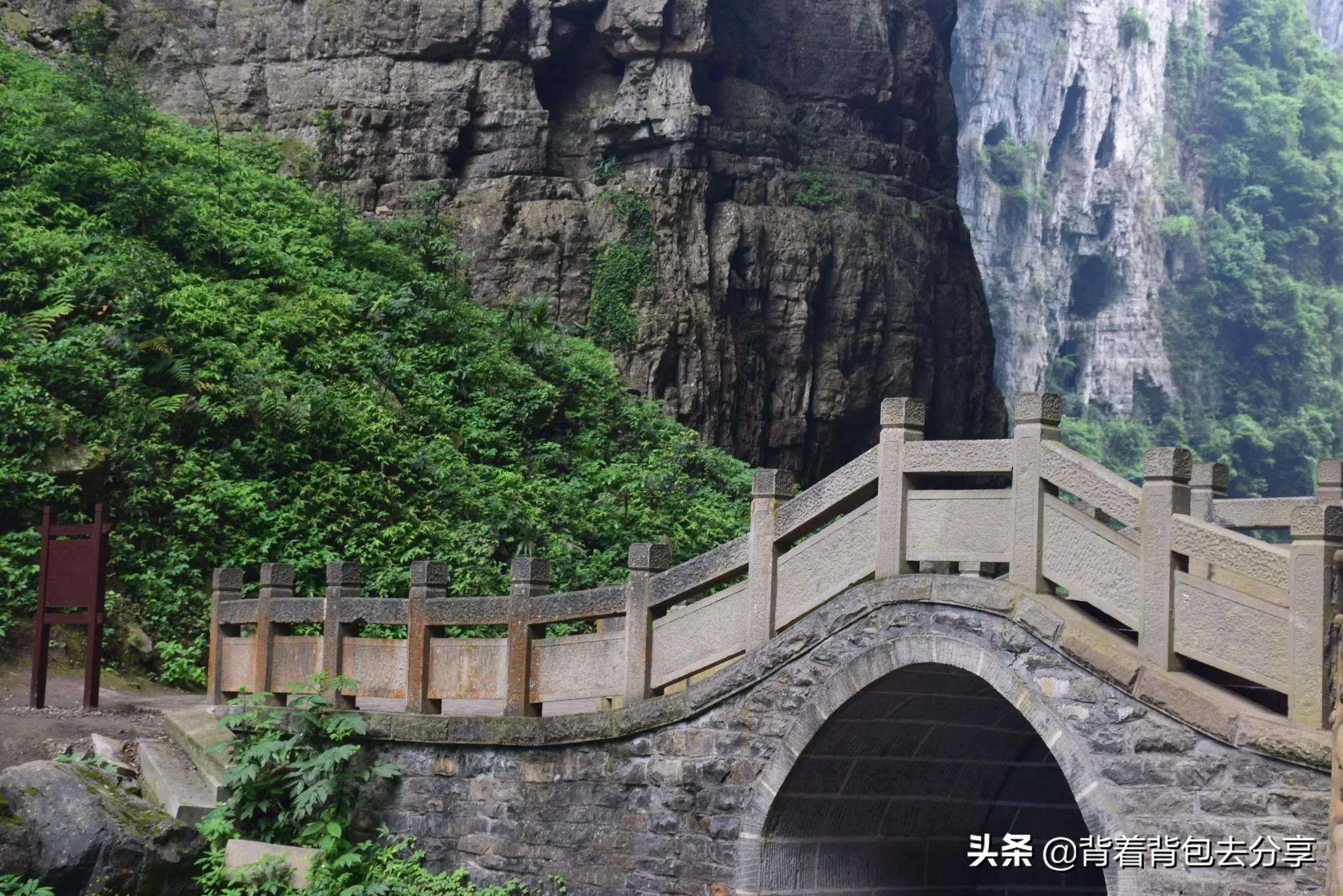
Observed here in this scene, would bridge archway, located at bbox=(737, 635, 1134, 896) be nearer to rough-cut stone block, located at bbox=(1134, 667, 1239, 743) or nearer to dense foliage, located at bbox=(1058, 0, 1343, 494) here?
rough-cut stone block, located at bbox=(1134, 667, 1239, 743)

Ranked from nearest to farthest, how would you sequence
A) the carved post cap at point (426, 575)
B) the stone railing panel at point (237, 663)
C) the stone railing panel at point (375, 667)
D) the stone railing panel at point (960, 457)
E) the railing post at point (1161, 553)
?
the railing post at point (1161, 553) < the stone railing panel at point (960, 457) < the carved post cap at point (426, 575) < the stone railing panel at point (375, 667) < the stone railing panel at point (237, 663)

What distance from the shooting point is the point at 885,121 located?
2792 centimetres

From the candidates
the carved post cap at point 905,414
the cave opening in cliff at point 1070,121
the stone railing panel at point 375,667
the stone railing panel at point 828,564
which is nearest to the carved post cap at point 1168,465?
the carved post cap at point 905,414

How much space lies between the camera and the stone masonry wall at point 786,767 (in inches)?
290

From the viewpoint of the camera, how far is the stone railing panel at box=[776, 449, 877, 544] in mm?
9258

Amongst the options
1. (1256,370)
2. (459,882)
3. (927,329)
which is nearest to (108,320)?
(459,882)

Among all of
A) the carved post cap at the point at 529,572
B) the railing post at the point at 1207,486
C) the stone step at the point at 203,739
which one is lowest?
the stone step at the point at 203,739

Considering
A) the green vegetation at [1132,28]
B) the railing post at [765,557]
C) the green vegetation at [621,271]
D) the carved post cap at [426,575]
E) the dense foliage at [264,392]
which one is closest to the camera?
the railing post at [765,557]

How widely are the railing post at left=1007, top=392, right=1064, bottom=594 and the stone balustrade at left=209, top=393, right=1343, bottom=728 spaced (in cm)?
1

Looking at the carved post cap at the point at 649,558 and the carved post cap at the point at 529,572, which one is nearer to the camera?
the carved post cap at the point at 649,558

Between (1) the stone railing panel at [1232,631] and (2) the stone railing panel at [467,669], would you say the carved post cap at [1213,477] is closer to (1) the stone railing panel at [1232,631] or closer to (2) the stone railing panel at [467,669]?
(1) the stone railing panel at [1232,631]

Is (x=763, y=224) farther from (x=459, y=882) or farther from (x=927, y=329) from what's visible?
(x=459, y=882)

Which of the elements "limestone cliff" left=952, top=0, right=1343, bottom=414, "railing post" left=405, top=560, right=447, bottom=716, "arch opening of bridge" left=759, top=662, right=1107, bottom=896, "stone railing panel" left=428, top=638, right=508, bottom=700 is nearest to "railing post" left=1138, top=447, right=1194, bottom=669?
"arch opening of bridge" left=759, top=662, right=1107, bottom=896

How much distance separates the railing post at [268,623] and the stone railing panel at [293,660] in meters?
0.03
